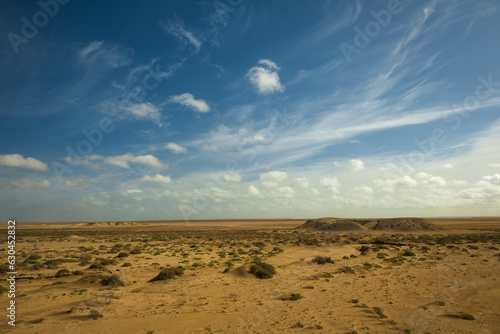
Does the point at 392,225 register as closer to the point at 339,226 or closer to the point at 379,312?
the point at 339,226

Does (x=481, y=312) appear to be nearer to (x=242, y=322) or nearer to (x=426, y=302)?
(x=426, y=302)

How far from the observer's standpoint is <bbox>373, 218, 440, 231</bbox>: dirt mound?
72.8 metres

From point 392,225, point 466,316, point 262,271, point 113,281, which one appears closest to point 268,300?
point 262,271

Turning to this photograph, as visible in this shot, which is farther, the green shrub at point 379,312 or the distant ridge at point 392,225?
the distant ridge at point 392,225

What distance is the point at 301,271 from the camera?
2238 cm

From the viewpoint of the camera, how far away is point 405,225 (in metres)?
73.9

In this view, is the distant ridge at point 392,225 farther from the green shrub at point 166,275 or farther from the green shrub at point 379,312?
the green shrub at point 379,312

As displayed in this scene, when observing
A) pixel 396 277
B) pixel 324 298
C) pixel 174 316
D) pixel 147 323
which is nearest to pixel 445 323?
pixel 324 298

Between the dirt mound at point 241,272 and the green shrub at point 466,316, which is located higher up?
the dirt mound at point 241,272

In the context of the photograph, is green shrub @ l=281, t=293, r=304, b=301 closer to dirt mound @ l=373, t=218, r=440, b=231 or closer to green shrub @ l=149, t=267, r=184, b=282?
green shrub @ l=149, t=267, r=184, b=282

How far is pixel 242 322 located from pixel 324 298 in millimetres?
5807

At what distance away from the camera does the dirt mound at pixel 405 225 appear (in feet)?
239

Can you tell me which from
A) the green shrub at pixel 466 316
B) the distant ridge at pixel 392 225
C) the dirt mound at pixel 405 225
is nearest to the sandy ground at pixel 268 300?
the green shrub at pixel 466 316

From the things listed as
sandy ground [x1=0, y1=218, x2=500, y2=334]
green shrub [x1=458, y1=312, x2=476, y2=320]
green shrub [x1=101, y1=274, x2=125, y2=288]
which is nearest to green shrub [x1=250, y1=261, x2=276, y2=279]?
sandy ground [x1=0, y1=218, x2=500, y2=334]
